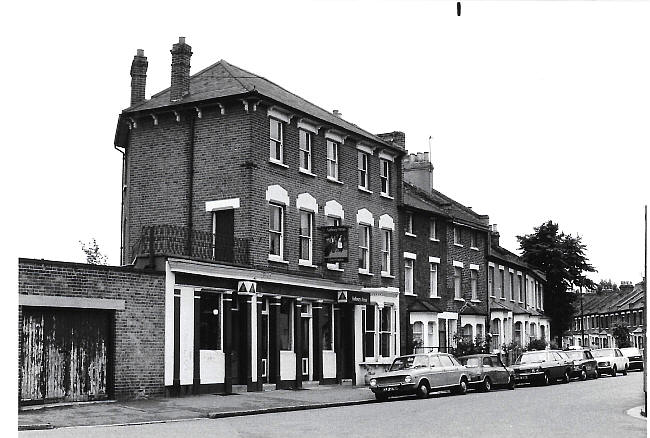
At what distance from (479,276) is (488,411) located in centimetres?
2764

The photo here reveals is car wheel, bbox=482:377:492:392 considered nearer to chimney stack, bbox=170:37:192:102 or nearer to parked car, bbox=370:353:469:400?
parked car, bbox=370:353:469:400

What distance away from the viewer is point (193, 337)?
24.9m

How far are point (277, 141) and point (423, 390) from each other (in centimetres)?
949

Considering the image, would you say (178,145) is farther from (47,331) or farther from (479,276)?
(479,276)

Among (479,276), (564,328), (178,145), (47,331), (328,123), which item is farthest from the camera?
(564,328)

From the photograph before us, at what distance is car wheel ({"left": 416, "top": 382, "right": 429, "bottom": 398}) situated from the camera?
89.5ft

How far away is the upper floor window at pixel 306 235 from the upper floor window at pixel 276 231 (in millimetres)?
1267

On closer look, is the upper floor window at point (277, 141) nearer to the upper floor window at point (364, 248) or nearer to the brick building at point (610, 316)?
→ the upper floor window at point (364, 248)

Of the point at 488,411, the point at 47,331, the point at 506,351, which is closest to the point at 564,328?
the point at 506,351

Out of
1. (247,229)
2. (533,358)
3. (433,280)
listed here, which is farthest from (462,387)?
(433,280)

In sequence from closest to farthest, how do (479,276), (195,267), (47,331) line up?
1. (47,331)
2. (195,267)
3. (479,276)

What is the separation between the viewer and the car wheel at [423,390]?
27.3m

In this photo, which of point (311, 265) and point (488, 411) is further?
point (311, 265)

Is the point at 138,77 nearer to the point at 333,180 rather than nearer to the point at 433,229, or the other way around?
the point at 333,180
